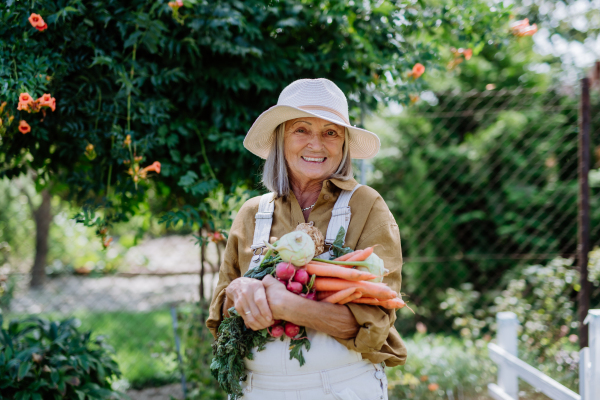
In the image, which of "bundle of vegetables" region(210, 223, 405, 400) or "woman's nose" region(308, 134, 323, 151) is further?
"woman's nose" region(308, 134, 323, 151)

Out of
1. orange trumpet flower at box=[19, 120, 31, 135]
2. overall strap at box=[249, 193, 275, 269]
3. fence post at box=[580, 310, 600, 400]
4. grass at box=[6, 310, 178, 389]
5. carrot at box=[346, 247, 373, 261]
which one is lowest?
grass at box=[6, 310, 178, 389]

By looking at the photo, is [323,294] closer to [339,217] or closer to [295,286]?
[295,286]

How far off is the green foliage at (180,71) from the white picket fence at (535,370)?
170 cm

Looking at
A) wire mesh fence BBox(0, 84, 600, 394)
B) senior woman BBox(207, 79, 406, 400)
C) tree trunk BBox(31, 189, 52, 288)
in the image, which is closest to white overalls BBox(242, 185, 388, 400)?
senior woman BBox(207, 79, 406, 400)

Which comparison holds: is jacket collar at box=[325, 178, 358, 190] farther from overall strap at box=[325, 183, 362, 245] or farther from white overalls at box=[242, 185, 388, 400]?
white overalls at box=[242, 185, 388, 400]

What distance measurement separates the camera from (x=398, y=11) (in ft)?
9.00

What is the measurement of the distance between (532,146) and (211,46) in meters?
4.27

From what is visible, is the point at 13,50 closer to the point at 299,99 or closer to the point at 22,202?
the point at 299,99

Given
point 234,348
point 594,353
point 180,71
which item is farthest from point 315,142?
point 594,353

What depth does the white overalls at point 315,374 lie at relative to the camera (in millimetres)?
1488

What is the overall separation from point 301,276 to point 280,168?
1.87 ft

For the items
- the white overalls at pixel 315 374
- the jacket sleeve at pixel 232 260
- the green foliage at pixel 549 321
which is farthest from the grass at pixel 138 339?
the green foliage at pixel 549 321

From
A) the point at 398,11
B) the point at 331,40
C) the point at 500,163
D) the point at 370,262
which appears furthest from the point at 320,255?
the point at 500,163

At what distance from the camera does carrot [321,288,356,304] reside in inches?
→ 54.2
